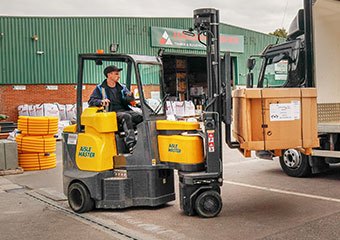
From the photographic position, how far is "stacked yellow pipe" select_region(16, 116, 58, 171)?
12.0m

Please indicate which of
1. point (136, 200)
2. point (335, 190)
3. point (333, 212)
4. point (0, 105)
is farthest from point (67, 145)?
point (0, 105)

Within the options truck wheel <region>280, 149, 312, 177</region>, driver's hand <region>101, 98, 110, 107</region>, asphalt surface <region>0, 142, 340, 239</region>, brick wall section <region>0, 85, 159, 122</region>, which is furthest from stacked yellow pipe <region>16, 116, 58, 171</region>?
brick wall section <region>0, 85, 159, 122</region>

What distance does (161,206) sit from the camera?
7316mm

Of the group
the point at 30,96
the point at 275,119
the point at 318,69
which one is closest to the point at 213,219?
the point at 275,119

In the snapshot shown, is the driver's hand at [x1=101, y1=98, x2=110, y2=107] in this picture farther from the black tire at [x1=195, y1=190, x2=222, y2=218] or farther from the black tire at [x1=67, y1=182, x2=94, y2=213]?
the black tire at [x1=195, y1=190, x2=222, y2=218]

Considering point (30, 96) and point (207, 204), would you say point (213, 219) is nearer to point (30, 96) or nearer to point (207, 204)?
point (207, 204)

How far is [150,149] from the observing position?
6.96 meters

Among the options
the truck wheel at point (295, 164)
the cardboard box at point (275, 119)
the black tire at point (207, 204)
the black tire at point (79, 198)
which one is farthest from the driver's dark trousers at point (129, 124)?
the truck wheel at point (295, 164)

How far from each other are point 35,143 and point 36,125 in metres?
0.49

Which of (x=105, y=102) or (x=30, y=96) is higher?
(x=30, y=96)

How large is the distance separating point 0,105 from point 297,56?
683 inches

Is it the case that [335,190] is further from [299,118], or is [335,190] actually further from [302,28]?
[302,28]

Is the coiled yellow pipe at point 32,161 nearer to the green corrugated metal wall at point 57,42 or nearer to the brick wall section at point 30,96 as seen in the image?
the brick wall section at point 30,96

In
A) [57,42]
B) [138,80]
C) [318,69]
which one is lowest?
[138,80]
